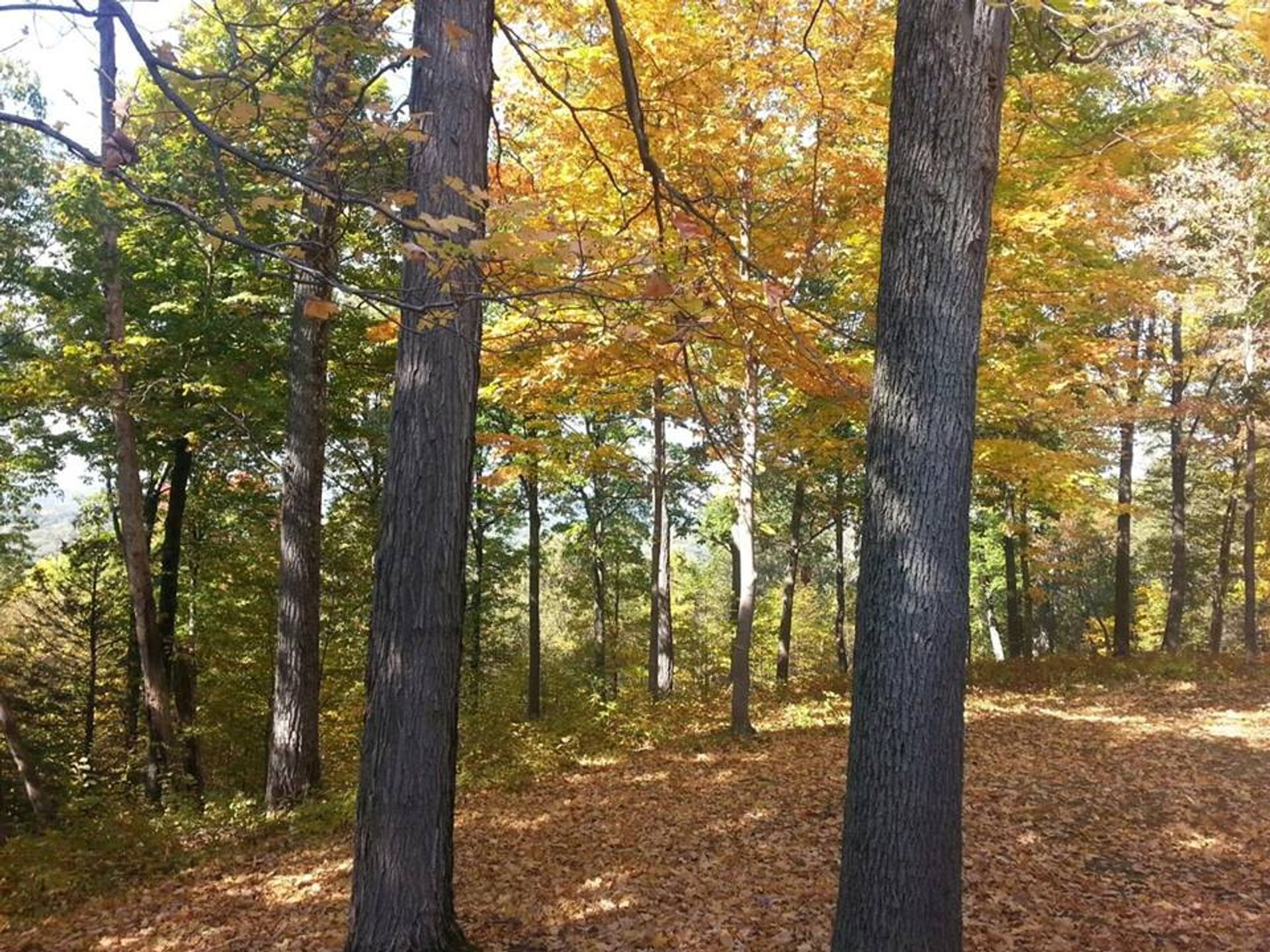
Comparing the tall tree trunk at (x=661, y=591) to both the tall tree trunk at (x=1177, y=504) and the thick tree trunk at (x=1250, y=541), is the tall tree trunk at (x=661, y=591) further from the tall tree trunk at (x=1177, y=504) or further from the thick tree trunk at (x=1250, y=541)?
the thick tree trunk at (x=1250, y=541)

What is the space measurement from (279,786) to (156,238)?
823 cm

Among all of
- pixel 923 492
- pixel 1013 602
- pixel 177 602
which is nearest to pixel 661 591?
pixel 177 602

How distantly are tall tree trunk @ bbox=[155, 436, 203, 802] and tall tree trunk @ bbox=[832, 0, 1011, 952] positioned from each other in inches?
481

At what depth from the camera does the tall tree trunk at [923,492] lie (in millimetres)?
2832

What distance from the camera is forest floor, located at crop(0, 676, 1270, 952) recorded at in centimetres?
448

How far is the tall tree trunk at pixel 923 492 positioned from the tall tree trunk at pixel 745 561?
19.6ft

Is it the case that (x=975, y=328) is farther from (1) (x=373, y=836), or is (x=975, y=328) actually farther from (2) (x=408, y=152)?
(1) (x=373, y=836)

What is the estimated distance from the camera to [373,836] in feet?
12.0

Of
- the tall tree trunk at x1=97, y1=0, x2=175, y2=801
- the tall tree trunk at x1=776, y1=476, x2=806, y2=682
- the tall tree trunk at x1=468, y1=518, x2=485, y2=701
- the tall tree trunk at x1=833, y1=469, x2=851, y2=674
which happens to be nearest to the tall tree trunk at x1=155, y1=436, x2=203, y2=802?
the tall tree trunk at x1=97, y1=0, x2=175, y2=801

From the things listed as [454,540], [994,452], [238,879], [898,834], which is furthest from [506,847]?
[994,452]

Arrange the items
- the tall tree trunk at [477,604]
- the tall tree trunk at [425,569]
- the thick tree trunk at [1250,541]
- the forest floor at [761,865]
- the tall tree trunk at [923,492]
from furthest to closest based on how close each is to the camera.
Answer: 1. the tall tree trunk at [477,604]
2. the thick tree trunk at [1250,541]
3. the forest floor at [761,865]
4. the tall tree trunk at [425,569]
5. the tall tree trunk at [923,492]

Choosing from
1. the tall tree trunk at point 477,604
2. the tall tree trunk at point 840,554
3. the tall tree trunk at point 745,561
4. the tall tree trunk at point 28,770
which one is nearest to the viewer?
the tall tree trunk at point 745,561

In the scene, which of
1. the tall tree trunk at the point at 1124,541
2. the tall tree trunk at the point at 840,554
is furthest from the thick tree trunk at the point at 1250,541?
the tall tree trunk at the point at 840,554

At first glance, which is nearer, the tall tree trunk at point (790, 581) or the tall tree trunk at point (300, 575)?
the tall tree trunk at point (300, 575)
